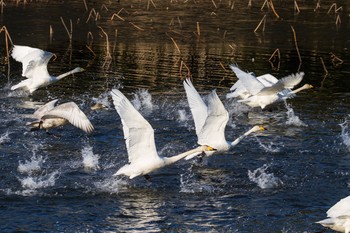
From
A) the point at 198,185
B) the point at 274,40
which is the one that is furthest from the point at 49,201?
the point at 274,40

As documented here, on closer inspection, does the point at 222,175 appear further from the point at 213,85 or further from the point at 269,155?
the point at 213,85

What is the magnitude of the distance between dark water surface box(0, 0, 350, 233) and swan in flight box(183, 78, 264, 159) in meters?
0.48

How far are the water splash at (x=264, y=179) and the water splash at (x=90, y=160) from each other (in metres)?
2.77

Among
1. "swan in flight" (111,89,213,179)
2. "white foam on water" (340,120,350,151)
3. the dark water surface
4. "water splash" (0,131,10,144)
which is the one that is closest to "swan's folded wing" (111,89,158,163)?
"swan in flight" (111,89,213,179)

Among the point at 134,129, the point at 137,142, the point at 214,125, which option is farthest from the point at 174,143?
the point at 134,129

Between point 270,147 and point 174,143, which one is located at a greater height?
point 174,143

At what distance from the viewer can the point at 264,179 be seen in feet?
46.1

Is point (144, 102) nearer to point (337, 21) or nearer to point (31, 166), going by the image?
point (31, 166)

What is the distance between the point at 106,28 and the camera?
32719 millimetres

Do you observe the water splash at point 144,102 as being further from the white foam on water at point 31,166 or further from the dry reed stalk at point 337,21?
the dry reed stalk at point 337,21

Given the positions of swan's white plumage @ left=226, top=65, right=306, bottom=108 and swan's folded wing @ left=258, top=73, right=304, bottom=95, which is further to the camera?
swan's white plumage @ left=226, top=65, right=306, bottom=108

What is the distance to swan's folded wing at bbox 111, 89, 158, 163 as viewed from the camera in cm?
1258

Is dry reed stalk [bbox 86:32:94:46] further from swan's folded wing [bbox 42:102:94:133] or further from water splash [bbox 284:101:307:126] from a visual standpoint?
swan's folded wing [bbox 42:102:94:133]

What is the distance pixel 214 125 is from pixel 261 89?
13.0 ft
